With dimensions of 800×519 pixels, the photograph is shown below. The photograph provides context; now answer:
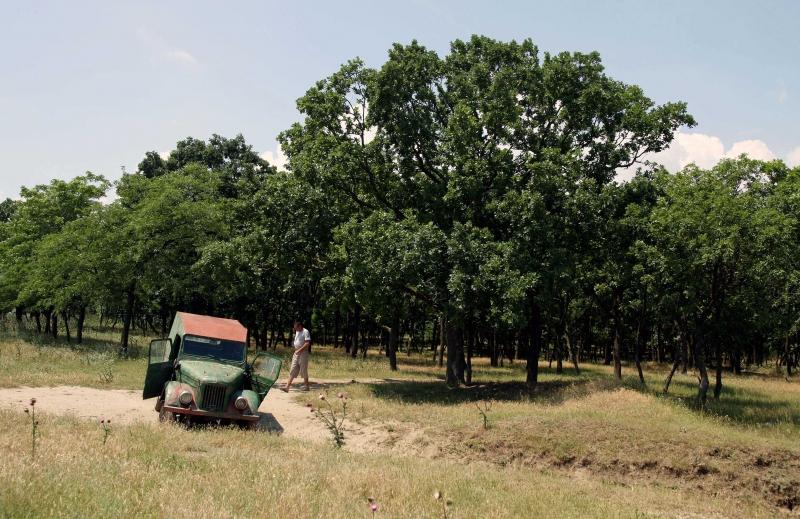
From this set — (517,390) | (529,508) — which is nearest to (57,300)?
(517,390)

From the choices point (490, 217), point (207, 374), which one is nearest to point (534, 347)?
point (490, 217)

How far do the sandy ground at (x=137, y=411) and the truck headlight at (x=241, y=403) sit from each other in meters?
1.13

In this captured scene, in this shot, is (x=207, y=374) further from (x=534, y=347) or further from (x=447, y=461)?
(x=534, y=347)

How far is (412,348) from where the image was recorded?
6538cm

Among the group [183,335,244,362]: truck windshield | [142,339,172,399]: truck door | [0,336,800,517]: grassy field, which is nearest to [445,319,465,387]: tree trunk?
[0,336,800,517]: grassy field

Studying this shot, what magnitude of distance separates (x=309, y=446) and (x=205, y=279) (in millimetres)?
24317

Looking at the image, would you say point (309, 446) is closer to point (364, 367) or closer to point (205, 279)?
point (364, 367)

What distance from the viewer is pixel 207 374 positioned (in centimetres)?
1406

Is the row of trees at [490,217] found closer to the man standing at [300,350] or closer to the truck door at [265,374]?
the man standing at [300,350]

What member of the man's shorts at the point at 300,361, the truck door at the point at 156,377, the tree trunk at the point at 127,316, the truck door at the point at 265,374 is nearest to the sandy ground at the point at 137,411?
the truck door at the point at 156,377

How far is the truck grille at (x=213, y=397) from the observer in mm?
13680

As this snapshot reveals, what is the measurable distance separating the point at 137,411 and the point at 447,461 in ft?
27.8

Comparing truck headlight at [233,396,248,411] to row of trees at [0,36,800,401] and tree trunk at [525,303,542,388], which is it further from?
tree trunk at [525,303,542,388]

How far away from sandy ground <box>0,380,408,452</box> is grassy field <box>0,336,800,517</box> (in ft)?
1.38
